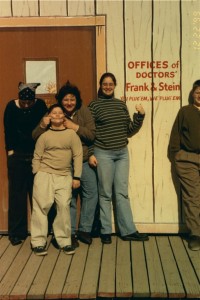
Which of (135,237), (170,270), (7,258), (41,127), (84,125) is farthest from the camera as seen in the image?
(135,237)

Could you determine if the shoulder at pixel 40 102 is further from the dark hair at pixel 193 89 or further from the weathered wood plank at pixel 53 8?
the dark hair at pixel 193 89

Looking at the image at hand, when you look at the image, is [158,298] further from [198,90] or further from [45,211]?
[198,90]

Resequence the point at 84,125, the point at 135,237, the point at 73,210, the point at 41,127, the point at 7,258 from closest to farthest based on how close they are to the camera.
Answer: the point at 7,258
the point at 41,127
the point at 84,125
the point at 73,210
the point at 135,237

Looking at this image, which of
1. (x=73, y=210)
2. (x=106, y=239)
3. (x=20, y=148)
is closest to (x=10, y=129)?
(x=20, y=148)

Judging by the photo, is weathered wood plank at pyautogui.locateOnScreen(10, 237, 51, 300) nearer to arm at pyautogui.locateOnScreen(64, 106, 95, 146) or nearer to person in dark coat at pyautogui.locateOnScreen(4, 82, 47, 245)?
person in dark coat at pyautogui.locateOnScreen(4, 82, 47, 245)

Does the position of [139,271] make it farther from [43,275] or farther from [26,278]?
[26,278]

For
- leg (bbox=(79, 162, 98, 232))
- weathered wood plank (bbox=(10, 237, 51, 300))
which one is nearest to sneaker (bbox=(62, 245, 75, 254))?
weathered wood plank (bbox=(10, 237, 51, 300))

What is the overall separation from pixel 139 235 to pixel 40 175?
1.30 meters

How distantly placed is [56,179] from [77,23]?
1718 millimetres

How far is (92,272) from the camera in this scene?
14.0 feet

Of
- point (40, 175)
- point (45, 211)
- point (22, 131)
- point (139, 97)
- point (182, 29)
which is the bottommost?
point (45, 211)

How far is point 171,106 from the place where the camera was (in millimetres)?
5184

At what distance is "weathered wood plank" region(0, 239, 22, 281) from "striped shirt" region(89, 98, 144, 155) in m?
1.38

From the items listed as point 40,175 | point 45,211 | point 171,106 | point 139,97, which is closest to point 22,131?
point 40,175
